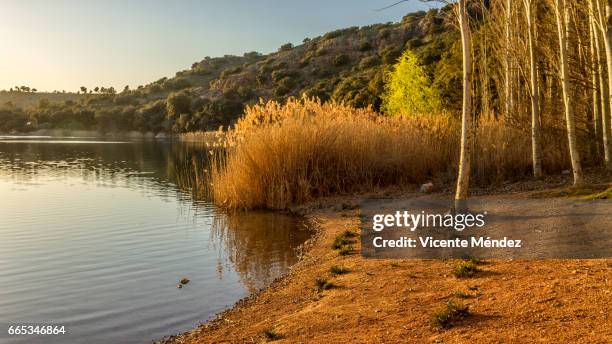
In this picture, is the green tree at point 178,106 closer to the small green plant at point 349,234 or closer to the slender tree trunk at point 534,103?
the slender tree trunk at point 534,103

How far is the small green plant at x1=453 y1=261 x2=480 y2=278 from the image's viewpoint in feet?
24.3

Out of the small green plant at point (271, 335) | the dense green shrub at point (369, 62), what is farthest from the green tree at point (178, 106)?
the small green plant at point (271, 335)

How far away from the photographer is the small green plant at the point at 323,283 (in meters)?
8.17

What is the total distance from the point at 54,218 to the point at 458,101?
22.5 meters

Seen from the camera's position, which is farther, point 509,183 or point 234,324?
point 509,183

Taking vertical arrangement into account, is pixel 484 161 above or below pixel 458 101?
below

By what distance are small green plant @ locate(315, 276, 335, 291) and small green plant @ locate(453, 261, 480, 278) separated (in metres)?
1.80

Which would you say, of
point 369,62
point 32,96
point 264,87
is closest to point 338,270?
point 369,62

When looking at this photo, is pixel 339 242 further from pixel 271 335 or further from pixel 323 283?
pixel 271 335

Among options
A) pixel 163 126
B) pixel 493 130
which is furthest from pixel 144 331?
pixel 163 126

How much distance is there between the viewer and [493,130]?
750 inches

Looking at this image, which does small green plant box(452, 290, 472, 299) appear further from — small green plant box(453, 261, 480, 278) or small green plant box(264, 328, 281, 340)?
small green plant box(264, 328, 281, 340)

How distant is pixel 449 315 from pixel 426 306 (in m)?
0.71

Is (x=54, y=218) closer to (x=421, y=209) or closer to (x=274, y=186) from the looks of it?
(x=274, y=186)
